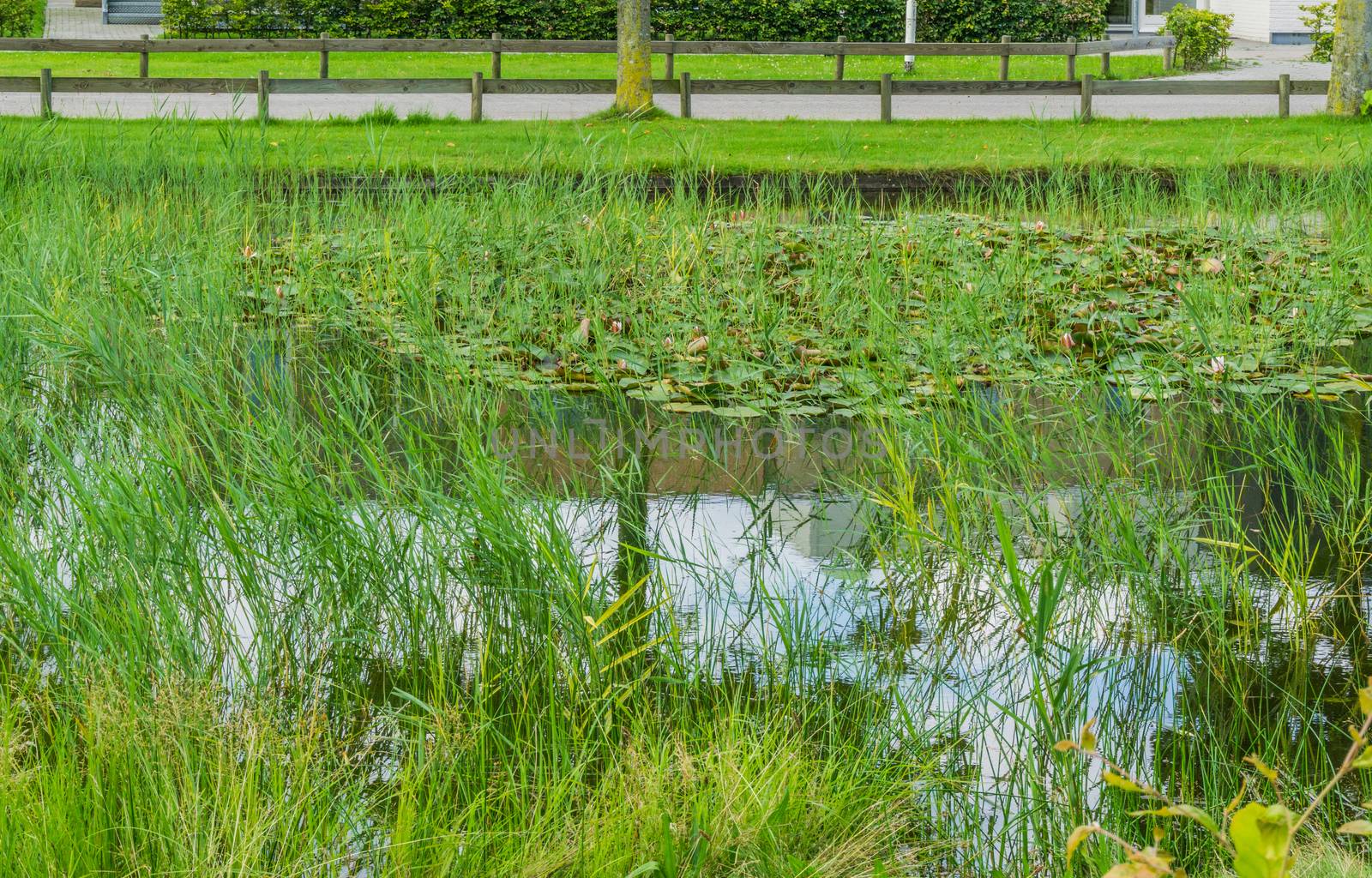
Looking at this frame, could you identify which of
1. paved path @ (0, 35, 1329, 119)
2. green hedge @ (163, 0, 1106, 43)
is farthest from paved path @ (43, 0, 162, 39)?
paved path @ (0, 35, 1329, 119)

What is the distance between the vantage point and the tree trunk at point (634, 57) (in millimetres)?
15281

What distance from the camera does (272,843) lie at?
2.26m

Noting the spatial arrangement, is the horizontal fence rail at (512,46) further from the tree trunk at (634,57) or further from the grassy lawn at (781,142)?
the grassy lawn at (781,142)

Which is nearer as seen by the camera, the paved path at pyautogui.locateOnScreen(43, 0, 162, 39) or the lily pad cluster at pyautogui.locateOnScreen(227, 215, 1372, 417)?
the lily pad cluster at pyautogui.locateOnScreen(227, 215, 1372, 417)

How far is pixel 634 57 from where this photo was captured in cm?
1541

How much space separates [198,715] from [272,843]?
1.30 ft

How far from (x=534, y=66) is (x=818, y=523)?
22395 mm

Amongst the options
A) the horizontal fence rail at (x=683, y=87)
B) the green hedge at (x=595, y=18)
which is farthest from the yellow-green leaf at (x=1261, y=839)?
the green hedge at (x=595, y=18)

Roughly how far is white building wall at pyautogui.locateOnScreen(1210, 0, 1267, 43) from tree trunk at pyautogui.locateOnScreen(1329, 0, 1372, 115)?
55.7ft

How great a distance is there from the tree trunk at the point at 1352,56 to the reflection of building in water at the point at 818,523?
43.3ft

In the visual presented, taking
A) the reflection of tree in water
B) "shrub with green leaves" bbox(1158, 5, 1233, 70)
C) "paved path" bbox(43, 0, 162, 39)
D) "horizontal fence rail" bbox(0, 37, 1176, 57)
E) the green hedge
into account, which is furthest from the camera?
"paved path" bbox(43, 0, 162, 39)

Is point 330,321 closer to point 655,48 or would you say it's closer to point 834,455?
point 834,455

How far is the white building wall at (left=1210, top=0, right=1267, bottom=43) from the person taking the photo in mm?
30547

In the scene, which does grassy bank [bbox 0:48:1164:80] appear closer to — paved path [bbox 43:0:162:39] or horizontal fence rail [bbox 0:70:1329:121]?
paved path [bbox 43:0:162:39]
